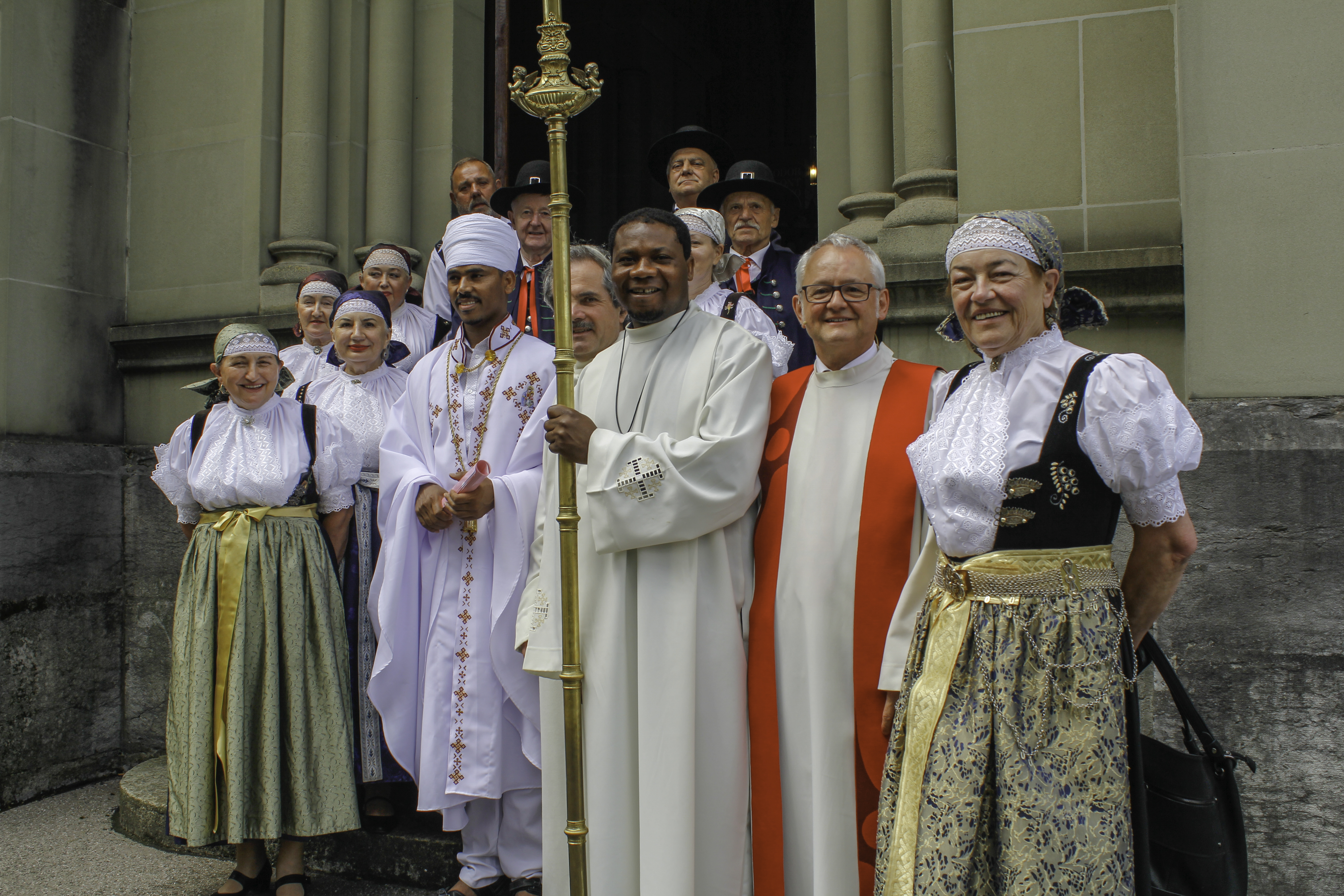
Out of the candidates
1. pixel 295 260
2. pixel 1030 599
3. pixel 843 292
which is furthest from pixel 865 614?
pixel 295 260

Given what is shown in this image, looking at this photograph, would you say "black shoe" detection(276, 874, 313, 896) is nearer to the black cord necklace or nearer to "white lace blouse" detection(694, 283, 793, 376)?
the black cord necklace

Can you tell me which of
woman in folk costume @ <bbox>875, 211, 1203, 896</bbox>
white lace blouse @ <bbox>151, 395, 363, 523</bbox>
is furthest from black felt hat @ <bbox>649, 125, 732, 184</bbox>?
woman in folk costume @ <bbox>875, 211, 1203, 896</bbox>

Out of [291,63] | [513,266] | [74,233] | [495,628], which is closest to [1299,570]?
[495,628]

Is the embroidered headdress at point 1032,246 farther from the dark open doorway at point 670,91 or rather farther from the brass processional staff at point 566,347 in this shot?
the dark open doorway at point 670,91

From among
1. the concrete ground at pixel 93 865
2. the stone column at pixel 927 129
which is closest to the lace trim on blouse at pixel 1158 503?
the stone column at pixel 927 129

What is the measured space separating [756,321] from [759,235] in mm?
700

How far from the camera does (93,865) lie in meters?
4.34

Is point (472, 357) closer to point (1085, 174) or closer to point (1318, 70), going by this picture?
point (1085, 174)

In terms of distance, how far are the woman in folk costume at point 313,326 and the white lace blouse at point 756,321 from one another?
1.80 metres

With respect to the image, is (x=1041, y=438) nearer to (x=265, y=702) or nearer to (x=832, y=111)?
(x=265, y=702)

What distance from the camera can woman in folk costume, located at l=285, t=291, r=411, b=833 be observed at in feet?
13.2

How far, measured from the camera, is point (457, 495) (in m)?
3.53

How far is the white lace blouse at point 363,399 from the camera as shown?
431 centimetres

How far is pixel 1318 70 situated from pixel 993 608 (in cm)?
230
